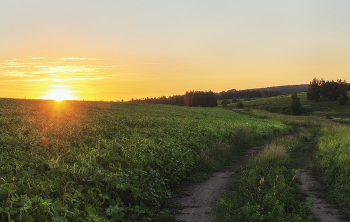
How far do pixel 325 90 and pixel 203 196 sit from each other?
129571 millimetres

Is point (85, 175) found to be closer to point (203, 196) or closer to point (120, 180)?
point (120, 180)

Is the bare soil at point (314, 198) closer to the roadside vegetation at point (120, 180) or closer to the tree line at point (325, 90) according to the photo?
the roadside vegetation at point (120, 180)

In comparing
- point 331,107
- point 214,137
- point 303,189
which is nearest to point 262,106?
point 331,107

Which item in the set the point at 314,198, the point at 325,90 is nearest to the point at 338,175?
the point at 314,198

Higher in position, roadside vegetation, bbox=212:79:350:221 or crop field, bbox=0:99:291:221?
crop field, bbox=0:99:291:221

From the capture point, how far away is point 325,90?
377 feet

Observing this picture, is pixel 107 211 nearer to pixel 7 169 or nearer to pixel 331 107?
pixel 7 169

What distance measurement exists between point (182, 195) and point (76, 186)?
420cm

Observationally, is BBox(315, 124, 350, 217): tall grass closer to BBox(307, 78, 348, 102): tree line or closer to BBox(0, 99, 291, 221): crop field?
BBox(0, 99, 291, 221): crop field

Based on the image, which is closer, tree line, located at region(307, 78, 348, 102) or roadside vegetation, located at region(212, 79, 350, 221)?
roadside vegetation, located at region(212, 79, 350, 221)

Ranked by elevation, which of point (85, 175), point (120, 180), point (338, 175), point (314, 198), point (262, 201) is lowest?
point (314, 198)

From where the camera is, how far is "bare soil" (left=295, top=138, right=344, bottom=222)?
6902 mm

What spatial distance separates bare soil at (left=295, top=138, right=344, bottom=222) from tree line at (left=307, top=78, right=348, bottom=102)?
120m

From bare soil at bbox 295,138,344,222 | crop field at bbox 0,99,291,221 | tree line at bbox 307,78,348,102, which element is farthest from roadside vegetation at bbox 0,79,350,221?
tree line at bbox 307,78,348,102
